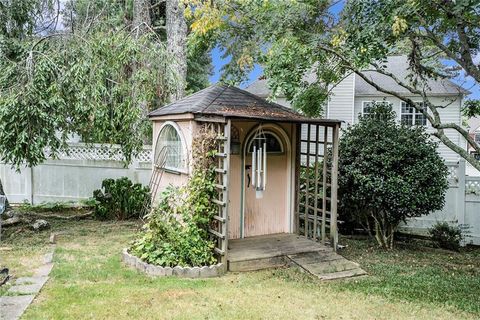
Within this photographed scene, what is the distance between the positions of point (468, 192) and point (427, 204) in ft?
9.22

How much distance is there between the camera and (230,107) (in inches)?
267

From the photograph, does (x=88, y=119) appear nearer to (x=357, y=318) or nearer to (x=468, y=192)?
(x=357, y=318)

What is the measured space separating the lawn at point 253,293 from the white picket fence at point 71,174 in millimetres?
4623

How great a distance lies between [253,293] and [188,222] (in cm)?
152

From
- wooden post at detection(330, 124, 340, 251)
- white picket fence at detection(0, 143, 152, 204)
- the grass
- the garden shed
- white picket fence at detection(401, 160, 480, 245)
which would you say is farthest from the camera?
white picket fence at detection(0, 143, 152, 204)

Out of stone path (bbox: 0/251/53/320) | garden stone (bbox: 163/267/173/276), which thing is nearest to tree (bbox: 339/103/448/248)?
garden stone (bbox: 163/267/173/276)

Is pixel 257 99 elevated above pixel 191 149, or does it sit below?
above

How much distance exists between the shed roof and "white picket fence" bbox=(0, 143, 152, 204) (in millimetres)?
4113

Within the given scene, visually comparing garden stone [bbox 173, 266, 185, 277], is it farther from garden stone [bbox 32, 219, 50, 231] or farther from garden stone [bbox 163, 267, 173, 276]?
garden stone [bbox 32, 219, 50, 231]

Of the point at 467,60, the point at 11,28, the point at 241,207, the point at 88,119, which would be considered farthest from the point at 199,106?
the point at 11,28

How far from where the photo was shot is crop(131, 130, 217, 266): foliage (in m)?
5.92

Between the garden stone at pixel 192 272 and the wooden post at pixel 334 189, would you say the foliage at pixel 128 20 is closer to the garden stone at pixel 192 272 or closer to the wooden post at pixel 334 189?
the wooden post at pixel 334 189

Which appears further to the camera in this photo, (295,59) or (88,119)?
(88,119)

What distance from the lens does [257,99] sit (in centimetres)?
758
